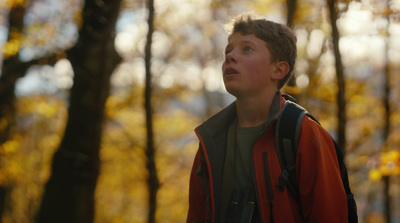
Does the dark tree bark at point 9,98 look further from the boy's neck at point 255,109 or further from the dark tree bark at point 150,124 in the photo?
the boy's neck at point 255,109

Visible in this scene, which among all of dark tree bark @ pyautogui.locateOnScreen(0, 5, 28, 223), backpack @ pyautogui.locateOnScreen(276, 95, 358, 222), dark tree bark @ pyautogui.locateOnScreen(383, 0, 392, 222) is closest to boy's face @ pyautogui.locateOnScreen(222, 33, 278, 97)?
backpack @ pyautogui.locateOnScreen(276, 95, 358, 222)

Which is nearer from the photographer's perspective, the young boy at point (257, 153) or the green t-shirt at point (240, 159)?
the young boy at point (257, 153)

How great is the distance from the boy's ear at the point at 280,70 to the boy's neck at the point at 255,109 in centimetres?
12

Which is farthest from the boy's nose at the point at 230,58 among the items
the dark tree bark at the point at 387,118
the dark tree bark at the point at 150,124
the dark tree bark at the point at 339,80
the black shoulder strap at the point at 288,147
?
the dark tree bark at the point at 387,118

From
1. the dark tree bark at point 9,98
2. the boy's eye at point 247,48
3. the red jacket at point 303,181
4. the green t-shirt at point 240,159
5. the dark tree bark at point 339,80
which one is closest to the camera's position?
the red jacket at point 303,181

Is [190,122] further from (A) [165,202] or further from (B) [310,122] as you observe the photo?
(B) [310,122]

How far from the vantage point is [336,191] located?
1.87 meters

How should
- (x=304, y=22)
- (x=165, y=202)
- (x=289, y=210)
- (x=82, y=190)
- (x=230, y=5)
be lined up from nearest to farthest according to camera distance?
(x=289, y=210) < (x=82, y=190) < (x=304, y=22) < (x=230, y=5) < (x=165, y=202)

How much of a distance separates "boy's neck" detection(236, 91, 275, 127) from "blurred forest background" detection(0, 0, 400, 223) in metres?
2.41

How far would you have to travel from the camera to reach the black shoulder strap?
1.90 metres

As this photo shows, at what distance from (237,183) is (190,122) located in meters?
14.4

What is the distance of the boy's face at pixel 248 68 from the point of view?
2.14 m

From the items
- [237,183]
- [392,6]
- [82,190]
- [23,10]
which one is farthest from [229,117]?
[23,10]

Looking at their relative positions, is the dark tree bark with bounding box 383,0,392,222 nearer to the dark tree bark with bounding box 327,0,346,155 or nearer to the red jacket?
the dark tree bark with bounding box 327,0,346,155
